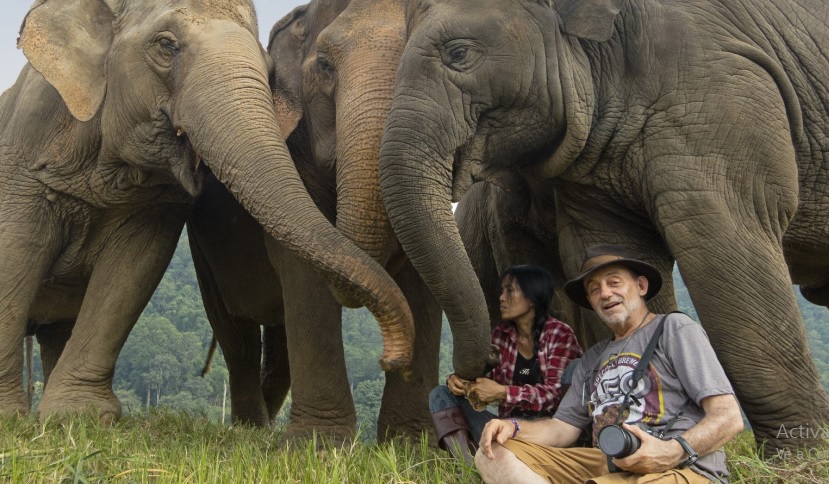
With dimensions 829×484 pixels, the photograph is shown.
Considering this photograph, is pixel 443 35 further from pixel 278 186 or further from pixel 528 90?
pixel 278 186

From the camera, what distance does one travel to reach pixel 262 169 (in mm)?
4465

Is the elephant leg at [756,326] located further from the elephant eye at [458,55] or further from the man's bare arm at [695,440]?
the elephant eye at [458,55]

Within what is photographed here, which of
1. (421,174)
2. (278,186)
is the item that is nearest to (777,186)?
(421,174)

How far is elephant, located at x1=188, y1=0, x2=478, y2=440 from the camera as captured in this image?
4473 mm

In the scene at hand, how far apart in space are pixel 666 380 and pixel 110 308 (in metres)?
3.44

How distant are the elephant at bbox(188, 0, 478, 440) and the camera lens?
3.20ft

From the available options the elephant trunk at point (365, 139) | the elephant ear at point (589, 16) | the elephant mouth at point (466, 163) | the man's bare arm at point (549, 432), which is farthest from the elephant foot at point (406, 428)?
the elephant ear at point (589, 16)

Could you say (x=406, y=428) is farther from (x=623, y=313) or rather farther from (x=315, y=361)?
(x=623, y=313)

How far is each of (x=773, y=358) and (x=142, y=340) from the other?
1507 inches

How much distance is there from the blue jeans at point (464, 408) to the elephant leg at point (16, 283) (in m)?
2.44

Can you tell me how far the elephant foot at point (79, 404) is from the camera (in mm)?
5266

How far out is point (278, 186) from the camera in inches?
173

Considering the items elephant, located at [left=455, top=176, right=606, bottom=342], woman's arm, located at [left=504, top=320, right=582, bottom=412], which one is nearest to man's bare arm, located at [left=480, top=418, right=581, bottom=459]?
woman's arm, located at [left=504, top=320, right=582, bottom=412]

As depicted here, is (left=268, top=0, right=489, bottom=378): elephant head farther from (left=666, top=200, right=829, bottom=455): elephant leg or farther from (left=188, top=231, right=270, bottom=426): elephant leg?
(left=188, top=231, right=270, bottom=426): elephant leg
